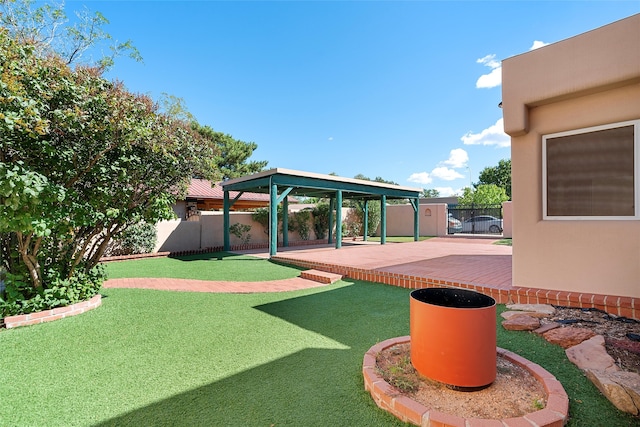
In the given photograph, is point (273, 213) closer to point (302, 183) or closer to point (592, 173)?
point (302, 183)

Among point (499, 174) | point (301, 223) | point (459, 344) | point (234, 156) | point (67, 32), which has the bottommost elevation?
point (459, 344)

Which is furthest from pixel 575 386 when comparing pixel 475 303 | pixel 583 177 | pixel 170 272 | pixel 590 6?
pixel 170 272

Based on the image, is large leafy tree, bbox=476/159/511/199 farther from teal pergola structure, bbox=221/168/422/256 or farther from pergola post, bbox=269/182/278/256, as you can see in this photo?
pergola post, bbox=269/182/278/256

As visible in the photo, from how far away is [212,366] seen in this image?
3.05m

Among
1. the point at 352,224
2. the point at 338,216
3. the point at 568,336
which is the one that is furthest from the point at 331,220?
the point at 568,336

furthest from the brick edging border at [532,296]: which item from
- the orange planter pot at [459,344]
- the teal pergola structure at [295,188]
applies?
the teal pergola structure at [295,188]

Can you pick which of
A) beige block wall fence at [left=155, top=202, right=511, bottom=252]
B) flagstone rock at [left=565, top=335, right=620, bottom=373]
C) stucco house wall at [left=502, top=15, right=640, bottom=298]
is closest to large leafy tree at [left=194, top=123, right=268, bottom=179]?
beige block wall fence at [left=155, top=202, right=511, bottom=252]

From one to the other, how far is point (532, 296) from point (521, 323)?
1286 mm

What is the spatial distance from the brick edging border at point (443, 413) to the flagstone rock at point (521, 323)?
4.20 ft

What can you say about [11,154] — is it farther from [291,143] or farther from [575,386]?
[291,143]

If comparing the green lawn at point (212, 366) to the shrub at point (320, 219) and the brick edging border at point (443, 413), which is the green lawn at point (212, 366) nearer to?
the brick edging border at point (443, 413)

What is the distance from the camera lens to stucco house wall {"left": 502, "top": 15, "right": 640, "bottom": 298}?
4184 mm

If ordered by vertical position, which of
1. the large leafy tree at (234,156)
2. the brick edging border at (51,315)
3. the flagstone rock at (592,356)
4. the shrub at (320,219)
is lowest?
the brick edging border at (51,315)

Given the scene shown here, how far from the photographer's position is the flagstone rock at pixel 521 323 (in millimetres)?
3758
